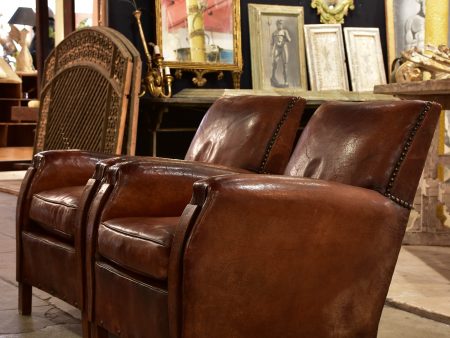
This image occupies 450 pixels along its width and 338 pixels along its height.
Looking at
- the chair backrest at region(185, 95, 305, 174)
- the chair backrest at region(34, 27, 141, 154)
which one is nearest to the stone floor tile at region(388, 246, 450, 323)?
the chair backrest at region(185, 95, 305, 174)

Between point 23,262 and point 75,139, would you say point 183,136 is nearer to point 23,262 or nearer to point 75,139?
point 75,139

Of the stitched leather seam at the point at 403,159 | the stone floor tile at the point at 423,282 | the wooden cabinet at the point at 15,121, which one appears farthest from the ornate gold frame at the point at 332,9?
the wooden cabinet at the point at 15,121

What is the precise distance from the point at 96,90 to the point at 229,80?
118cm

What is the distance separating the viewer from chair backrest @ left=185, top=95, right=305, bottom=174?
10.2ft

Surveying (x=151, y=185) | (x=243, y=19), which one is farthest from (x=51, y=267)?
(x=243, y=19)

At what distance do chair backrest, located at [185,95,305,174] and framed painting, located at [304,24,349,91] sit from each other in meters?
3.72

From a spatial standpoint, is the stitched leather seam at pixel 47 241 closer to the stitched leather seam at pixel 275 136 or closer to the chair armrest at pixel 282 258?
the stitched leather seam at pixel 275 136

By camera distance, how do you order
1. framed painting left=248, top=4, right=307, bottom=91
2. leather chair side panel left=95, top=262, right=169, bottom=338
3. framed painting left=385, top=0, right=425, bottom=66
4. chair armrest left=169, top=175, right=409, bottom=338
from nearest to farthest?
chair armrest left=169, top=175, right=409, bottom=338, leather chair side panel left=95, top=262, right=169, bottom=338, framed painting left=248, top=4, right=307, bottom=91, framed painting left=385, top=0, right=425, bottom=66

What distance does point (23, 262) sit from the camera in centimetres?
344

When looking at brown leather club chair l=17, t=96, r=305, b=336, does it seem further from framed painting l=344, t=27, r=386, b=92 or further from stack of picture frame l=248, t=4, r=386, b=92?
framed painting l=344, t=27, r=386, b=92

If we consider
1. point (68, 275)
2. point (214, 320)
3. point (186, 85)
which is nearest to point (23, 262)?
point (68, 275)

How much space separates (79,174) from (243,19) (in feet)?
12.0

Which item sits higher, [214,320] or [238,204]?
[238,204]

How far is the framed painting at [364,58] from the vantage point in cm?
716
